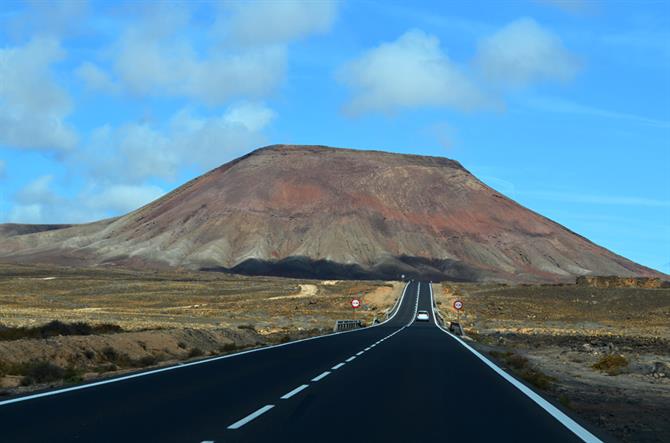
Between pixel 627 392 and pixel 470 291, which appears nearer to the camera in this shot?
pixel 627 392

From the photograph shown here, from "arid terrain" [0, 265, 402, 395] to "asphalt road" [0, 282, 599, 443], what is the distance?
3822 mm

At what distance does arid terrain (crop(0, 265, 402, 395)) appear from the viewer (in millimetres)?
24422

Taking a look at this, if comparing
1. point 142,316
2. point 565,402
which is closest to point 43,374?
point 565,402

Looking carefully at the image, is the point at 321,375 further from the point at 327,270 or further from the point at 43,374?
the point at 327,270

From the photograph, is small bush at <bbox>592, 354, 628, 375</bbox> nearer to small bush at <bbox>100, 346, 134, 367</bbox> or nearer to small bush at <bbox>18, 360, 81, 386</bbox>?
small bush at <bbox>100, 346, 134, 367</bbox>

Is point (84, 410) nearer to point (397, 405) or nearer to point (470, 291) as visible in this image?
point (397, 405)

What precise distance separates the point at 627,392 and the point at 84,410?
39.8 ft

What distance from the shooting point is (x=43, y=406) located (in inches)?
515

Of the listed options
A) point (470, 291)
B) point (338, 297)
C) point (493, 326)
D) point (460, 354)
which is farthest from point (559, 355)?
point (470, 291)

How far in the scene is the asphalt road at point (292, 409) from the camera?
10.7 m

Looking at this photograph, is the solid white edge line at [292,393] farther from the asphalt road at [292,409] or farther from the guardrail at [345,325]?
the guardrail at [345,325]

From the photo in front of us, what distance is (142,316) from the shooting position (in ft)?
236

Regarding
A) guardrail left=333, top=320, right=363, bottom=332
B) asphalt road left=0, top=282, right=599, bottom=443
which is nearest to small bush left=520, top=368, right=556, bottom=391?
asphalt road left=0, top=282, right=599, bottom=443

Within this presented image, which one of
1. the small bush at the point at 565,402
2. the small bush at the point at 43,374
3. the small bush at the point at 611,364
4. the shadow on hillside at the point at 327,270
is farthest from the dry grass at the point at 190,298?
the small bush at the point at 565,402
